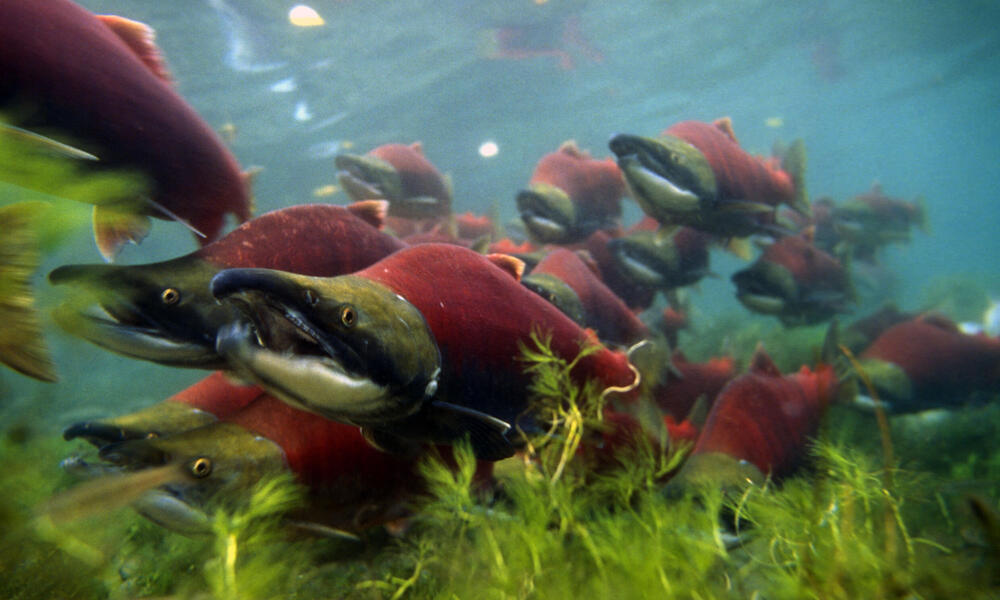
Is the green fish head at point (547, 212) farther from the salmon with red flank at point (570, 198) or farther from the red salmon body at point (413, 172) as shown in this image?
the red salmon body at point (413, 172)

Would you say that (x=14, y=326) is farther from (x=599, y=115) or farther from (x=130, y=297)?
(x=599, y=115)

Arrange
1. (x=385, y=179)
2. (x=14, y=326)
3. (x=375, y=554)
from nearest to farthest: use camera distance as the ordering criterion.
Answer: (x=14, y=326) → (x=375, y=554) → (x=385, y=179)

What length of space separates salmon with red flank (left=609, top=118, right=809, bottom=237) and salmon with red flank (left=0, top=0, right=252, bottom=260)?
302cm

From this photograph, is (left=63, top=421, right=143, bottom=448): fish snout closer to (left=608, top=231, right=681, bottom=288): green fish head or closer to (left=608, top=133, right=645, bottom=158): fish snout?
(left=608, top=133, right=645, bottom=158): fish snout

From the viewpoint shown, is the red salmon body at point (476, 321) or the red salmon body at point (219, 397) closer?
the red salmon body at point (476, 321)

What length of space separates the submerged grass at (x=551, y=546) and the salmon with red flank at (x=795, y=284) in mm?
3635

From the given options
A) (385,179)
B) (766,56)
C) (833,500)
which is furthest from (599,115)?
(833,500)

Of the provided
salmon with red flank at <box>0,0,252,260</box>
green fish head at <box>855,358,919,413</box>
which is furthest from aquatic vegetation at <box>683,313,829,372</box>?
salmon with red flank at <box>0,0,252,260</box>

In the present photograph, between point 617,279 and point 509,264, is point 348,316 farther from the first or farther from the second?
point 617,279

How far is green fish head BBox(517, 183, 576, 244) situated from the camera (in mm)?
5004

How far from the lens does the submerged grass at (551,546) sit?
1510mm

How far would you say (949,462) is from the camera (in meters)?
4.63

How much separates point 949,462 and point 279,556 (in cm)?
586

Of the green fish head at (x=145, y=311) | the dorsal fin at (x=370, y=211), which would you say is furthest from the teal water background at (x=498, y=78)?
the dorsal fin at (x=370, y=211)
